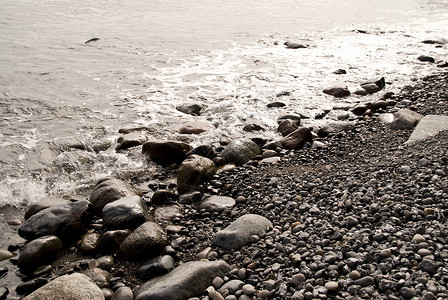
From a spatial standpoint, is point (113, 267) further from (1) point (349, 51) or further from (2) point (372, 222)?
(1) point (349, 51)

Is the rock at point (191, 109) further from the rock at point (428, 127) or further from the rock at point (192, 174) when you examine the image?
the rock at point (428, 127)

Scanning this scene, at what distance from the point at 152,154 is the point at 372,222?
4278mm

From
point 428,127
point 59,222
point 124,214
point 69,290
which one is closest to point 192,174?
point 124,214

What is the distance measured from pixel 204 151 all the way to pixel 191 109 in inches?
101

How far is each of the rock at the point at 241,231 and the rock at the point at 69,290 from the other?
1468mm

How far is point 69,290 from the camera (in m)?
3.98

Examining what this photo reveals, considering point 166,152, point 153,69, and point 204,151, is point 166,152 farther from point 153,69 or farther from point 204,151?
point 153,69

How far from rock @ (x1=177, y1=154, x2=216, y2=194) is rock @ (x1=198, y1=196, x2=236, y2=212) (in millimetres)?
531

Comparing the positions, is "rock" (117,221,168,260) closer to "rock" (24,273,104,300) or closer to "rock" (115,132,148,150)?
"rock" (24,273,104,300)

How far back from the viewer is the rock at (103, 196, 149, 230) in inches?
218

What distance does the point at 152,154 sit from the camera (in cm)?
766

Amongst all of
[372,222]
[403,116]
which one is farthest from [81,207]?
[403,116]

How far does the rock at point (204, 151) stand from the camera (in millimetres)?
7559

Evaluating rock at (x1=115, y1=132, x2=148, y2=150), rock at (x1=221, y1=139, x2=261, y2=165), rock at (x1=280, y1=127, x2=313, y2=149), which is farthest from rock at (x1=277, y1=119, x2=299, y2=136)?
rock at (x1=115, y1=132, x2=148, y2=150)
